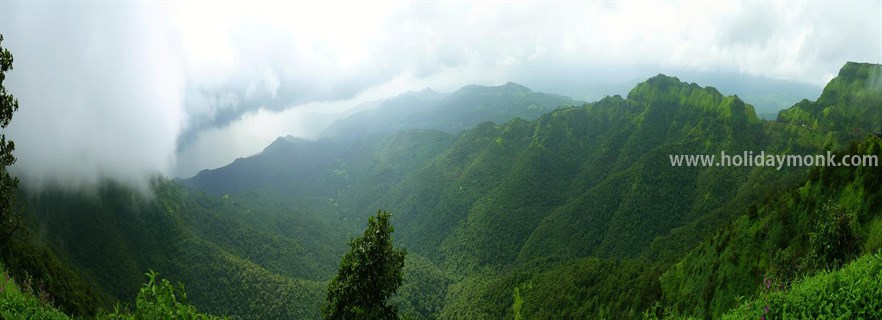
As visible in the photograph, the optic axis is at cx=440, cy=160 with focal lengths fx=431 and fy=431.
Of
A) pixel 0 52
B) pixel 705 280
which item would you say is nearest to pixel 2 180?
pixel 0 52

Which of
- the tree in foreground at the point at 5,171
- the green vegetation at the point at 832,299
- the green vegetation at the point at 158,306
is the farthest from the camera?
Answer: the tree in foreground at the point at 5,171

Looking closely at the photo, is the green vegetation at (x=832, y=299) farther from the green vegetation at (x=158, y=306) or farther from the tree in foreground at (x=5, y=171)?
the tree in foreground at (x=5, y=171)

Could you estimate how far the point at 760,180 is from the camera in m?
197

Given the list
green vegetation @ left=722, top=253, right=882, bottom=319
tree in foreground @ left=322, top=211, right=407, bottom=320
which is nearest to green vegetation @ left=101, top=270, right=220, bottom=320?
tree in foreground @ left=322, top=211, right=407, bottom=320

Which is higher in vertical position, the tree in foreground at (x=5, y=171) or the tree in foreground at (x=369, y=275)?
the tree in foreground at (x=5, y=171)

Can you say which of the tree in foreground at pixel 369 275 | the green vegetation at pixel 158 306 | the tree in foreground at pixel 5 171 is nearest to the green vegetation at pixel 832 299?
the tree in foreground at pixel 369 275

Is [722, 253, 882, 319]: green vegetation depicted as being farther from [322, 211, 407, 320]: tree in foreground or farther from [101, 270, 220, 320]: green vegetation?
[101, 270, 220, 320]: green vegetation

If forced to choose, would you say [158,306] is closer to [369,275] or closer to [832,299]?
[369,275]

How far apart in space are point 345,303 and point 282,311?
7682 inches

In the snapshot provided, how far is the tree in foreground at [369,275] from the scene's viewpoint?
77.0 feet

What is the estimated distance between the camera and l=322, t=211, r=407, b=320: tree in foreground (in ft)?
77.0

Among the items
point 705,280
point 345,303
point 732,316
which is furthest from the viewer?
point 705,280

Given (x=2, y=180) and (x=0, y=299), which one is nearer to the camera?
(x=0, y=299)

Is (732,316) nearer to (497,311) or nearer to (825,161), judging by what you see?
(825,161)
